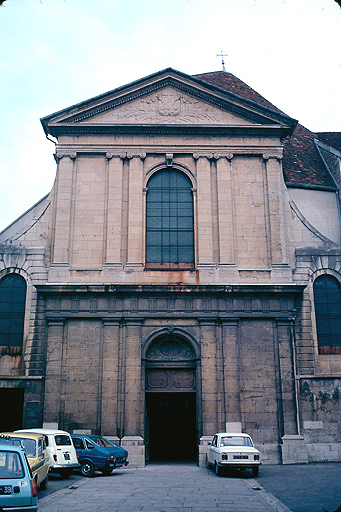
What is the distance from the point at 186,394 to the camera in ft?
71.4

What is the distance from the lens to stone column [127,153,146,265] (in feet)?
73.4

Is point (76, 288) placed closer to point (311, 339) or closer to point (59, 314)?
point (59, 314)

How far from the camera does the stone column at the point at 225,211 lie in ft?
74.0

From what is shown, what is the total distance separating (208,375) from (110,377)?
12.6ft

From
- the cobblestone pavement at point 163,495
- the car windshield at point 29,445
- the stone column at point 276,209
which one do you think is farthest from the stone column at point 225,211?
the car windshield at point 29,445

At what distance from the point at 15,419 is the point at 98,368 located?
15.4 feet

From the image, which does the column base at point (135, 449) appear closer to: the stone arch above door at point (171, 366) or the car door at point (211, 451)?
the stone arch above door at point (171, 366)

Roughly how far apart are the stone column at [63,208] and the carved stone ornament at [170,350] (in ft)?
16.9

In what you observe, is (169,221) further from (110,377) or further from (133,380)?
(110,377)

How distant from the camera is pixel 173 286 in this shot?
70.6ft

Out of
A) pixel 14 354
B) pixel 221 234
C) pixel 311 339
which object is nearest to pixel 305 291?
pixel 311 339

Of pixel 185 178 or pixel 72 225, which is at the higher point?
pixel 185 178

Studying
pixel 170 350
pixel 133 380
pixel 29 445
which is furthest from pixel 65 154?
pixel 29 445

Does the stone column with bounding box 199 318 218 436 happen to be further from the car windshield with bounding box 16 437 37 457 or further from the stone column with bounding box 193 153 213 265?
the car windshield with bounding box 16 437 37 457
